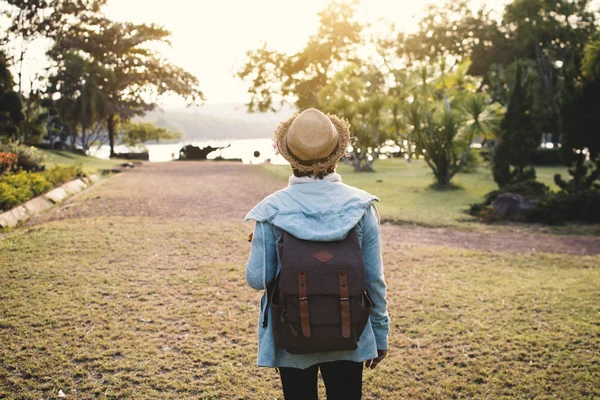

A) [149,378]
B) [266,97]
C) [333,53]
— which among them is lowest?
[149,378]

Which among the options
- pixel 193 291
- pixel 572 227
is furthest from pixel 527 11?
pixel 193 291

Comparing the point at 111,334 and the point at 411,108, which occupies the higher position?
the point at 411,108

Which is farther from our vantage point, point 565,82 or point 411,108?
point 411,108

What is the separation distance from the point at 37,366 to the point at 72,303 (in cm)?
132

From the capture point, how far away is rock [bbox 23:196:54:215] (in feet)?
31.6

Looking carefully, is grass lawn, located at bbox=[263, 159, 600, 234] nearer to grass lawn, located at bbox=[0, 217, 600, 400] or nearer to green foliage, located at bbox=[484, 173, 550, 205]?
green foliage, located at bbox=[484, 173, 550, 205]

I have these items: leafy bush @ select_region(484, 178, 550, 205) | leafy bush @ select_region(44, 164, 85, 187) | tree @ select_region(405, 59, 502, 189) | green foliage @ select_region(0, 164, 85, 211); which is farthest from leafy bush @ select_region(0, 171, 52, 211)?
tree @ select_region(405, 59, 502, 189)

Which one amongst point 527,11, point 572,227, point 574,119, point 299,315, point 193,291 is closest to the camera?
point 299,315

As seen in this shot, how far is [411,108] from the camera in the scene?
17.2 metres

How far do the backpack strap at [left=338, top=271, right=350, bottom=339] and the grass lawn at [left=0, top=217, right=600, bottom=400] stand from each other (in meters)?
1.79

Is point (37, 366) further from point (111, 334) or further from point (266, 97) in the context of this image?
A: point (266, 97)

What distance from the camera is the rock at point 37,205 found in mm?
9646

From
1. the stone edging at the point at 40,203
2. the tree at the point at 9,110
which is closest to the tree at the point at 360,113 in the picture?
the stone edging at the point at 40,203

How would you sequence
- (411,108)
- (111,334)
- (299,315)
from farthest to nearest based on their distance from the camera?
(411,108) → (111,334) → (299,315)
